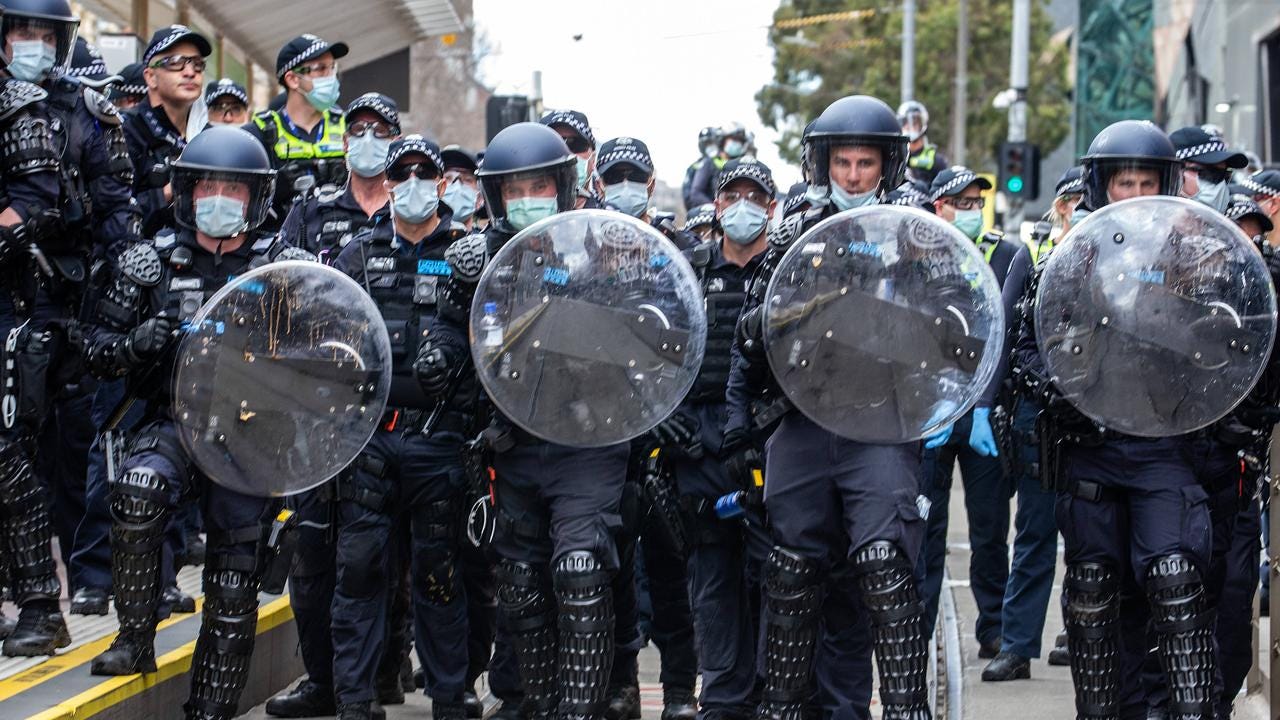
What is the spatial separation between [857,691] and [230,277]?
265 centimetres

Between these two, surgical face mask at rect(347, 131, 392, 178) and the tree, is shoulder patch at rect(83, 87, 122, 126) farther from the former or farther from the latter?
the tree

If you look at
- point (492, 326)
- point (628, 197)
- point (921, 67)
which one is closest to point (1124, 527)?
point (492, 326)

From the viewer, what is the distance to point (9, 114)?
23.7 ft

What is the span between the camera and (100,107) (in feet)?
25.1

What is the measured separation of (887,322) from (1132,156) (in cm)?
114

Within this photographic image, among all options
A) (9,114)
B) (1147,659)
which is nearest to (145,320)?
(9,114)

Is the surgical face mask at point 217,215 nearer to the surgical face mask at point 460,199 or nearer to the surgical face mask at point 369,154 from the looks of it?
the surgical face mask at point 369,154

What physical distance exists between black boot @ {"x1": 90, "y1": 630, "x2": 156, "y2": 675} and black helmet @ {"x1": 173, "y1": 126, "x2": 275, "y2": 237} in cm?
145

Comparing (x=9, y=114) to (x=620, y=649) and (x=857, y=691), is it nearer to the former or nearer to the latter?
(x=620, y=649)

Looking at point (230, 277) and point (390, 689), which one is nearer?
point (230, 277)

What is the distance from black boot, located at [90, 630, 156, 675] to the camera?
691 centimetres

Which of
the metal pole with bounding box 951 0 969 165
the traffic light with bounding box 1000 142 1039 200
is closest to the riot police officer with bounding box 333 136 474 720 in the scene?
the traffic light with bounding box 1000 142 1039 200

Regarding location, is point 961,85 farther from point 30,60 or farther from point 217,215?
point 217,215

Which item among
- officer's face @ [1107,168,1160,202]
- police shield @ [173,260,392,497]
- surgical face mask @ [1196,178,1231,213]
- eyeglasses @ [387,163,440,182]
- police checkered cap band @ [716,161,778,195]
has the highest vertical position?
eyeglasses @ [387,163,440,182]
